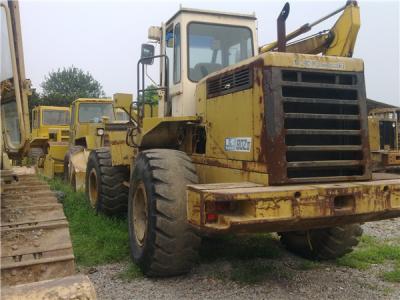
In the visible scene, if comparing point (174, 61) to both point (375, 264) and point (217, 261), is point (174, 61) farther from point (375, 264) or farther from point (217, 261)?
point (375, 264)

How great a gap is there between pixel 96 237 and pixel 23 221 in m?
2.98

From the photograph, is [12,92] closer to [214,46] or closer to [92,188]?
[214,46]

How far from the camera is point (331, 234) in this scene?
5.15m

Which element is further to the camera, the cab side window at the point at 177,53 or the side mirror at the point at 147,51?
the side mirror at the point at 147,51

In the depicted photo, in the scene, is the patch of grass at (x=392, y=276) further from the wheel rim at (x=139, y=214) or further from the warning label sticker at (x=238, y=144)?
the wheel rim at (x=139, y=214)

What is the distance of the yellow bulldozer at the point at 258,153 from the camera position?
12.2 ft

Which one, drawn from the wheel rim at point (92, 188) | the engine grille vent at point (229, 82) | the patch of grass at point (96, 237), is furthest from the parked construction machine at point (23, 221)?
the wheel rim at point (92, 188)

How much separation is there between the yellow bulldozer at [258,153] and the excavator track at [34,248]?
1.17 metres

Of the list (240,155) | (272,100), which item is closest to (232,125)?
(240,155)

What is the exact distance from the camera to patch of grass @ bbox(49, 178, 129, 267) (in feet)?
17.4

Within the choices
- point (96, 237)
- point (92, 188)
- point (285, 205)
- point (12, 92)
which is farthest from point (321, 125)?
point (92, 188)

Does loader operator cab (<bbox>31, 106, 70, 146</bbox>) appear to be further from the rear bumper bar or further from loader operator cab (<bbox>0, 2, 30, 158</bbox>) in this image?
the rear bumper bar

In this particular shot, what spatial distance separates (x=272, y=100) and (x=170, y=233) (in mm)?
1558

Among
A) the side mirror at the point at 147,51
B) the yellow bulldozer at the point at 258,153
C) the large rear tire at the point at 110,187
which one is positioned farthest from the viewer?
the large rear tire at the point at 110,187
